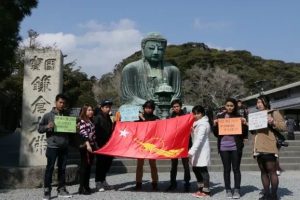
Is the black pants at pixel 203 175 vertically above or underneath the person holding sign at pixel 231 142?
underneath

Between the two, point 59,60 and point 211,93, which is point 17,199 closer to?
point 59,60

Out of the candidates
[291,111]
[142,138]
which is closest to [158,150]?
[142,138]

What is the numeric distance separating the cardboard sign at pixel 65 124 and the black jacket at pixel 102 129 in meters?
0.73

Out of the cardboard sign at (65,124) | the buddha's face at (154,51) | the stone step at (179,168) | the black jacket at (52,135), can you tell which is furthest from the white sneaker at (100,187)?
the buddha's face at (154,51)

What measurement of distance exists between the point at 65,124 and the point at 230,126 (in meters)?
2.83

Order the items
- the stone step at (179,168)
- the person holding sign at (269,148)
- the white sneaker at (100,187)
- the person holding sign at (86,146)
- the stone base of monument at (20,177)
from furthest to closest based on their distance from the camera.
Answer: the stone step at (179,168)
the stone base of monument at (20,177)
the white sneaker at (100,187)
the person holding sign at (86,146)
the person holding sign at (269,148)

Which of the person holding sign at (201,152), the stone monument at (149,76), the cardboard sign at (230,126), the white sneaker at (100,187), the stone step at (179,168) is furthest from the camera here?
the stone monument at (149,76)

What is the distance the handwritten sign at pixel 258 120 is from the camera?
21.5ft

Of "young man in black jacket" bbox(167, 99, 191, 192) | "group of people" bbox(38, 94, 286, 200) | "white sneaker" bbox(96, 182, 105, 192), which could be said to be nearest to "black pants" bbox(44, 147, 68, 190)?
"group of people" bbox(38, 94, 286, 200)

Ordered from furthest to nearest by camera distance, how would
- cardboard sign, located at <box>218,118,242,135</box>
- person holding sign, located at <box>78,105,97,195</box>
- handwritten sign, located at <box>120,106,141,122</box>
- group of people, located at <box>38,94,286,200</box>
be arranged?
handwritten sign, located at <box>120,106,141,122</box> → person holding sign, located at <box>78,105,97,195</box> → cardboard sign, located at <box>218,118,242,135</box> → group of people, located at <box>38,94,286,200</box>

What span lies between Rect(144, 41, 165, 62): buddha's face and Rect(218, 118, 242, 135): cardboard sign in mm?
8218

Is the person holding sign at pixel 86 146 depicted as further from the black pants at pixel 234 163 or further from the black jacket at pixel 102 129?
the black pants at pixel 234 163

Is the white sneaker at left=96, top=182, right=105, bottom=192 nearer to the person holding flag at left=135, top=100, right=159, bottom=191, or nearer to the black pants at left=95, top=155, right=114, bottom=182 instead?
the black pants at left=95, top=155, right=114, bottom=182

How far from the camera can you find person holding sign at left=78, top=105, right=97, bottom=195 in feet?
23.9
